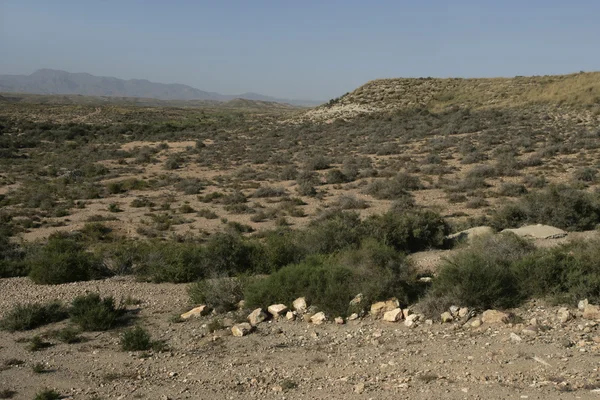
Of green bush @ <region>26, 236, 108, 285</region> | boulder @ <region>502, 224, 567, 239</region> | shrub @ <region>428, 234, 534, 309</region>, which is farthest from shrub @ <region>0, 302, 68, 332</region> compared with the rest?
boulder @ <region>502, 224, 567, 239</region>

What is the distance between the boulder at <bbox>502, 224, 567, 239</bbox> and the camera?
1418cm

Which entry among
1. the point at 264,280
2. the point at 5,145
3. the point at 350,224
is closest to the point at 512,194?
the point at 350,224

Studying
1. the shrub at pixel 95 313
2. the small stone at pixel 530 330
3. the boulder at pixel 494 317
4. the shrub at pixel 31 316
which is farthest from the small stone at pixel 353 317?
the shrub at pixel 31 316

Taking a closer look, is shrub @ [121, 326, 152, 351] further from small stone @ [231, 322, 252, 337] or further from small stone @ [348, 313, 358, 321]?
small stone @ [348, 313, 358, 321]

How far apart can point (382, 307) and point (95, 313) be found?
5.05 meters

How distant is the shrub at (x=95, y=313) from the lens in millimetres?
9531

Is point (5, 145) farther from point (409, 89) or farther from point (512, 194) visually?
point (409, 89)

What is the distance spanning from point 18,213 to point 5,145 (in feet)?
102

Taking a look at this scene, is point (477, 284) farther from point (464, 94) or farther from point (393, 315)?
point (464, 94)

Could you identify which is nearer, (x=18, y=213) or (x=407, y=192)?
(x=18, y=213)

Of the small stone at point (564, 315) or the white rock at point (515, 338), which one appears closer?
the white rock at point (515, 338)

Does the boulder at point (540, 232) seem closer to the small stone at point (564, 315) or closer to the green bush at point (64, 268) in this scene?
the small stone at point (564, 315)

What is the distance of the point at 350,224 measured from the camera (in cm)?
1502

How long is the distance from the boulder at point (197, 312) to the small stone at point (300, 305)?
1671 mm
